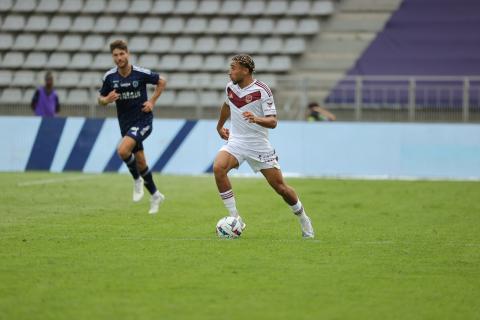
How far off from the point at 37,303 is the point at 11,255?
2464 mm

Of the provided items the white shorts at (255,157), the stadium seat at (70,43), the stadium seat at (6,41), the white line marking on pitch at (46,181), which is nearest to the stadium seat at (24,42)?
the stadium seat at (6,41)

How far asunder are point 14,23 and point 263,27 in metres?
7.93

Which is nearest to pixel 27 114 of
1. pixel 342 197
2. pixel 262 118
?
pixel 342 197

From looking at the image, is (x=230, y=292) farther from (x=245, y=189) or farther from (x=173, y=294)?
(x=245, y=189)

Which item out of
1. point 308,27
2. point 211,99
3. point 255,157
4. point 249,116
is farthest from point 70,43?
point 249,116

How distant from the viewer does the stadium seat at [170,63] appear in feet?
97.1

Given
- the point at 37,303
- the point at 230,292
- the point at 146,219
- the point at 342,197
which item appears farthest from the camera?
the point at 342,197

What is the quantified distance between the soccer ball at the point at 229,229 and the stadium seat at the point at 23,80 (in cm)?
1772

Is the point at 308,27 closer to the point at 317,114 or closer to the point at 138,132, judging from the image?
the point at 317,114

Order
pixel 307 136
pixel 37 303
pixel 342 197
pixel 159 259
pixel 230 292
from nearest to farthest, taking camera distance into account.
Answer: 1. pixel 37 303
2. pixel 230 292
3. pixel 159 259
4. pixel 342 197
5. pixel 307 136

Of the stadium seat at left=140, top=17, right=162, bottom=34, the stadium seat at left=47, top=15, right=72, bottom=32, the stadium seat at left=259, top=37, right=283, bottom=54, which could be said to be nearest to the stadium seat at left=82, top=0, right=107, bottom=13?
the stadium seat at left=47, top=15, right=72, bottom=32

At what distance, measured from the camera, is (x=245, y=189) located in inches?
743

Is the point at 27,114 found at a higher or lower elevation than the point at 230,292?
lower

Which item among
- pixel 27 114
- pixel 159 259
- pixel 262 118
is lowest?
pixel 27 114
